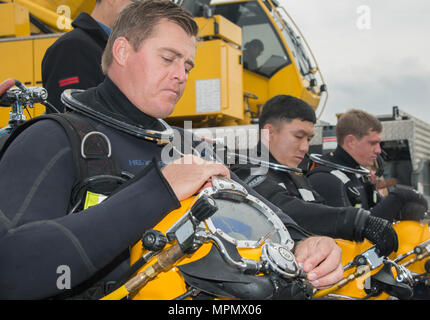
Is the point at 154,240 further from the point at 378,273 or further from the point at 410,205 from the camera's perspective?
the point at 410,205

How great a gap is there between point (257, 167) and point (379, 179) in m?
4.13

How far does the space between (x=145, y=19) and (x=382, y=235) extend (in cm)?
151

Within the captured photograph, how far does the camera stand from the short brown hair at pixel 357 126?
5117 millimetres

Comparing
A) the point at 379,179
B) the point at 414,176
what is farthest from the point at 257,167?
the point at 414,176

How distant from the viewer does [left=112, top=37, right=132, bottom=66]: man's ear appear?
6.22 feet

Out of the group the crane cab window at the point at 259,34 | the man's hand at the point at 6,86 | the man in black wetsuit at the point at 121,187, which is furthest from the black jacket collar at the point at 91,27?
the crane cab window at the point at 259,34

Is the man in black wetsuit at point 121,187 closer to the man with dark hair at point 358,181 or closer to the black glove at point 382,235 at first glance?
the black glove at point 382,235

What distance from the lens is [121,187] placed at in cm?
142

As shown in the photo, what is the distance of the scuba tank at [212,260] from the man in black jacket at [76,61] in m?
1.40

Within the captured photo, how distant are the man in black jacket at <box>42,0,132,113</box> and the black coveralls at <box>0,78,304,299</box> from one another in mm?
1073

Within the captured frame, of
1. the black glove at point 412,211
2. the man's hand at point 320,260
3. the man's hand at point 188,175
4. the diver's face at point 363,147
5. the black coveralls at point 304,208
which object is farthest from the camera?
the diver's face at point 363,147

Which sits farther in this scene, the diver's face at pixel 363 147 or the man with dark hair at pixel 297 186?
the diver's face at pixel 363 147
